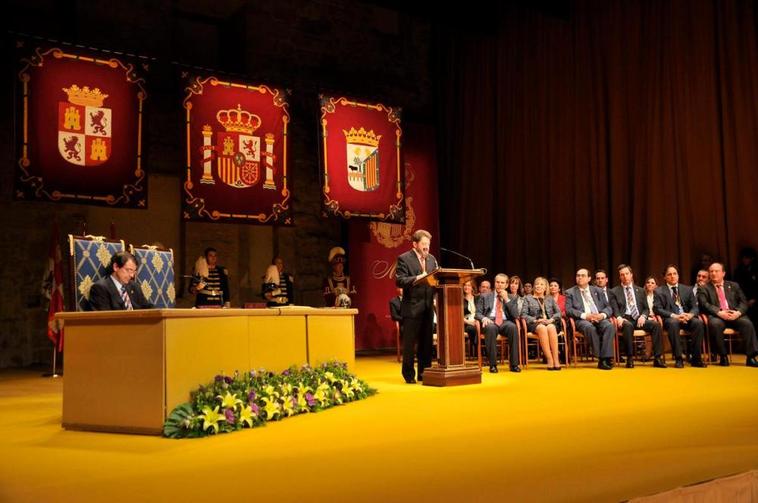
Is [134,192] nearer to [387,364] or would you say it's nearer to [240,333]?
[387,364]

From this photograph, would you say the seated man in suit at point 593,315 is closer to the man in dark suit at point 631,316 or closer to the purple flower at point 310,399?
the man in dark suit at point 631,316

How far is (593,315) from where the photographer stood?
7.37 metres

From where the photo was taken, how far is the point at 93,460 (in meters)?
2.99

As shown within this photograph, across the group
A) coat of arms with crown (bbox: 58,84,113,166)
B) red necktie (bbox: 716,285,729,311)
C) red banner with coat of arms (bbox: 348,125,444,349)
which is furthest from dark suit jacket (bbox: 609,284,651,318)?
coat of arms with crown (bbox: 58,84,113,166)

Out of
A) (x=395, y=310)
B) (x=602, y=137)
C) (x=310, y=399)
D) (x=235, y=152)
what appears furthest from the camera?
(x=602, y=137)

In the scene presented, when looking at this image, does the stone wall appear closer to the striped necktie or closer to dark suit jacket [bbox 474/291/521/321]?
dark suit jacket [bbox 474/291/521/321]

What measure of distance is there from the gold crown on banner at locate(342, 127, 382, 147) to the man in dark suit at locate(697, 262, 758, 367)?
16.0 ft

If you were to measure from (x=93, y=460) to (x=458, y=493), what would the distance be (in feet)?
5.56

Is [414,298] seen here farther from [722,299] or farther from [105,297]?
[722,299]

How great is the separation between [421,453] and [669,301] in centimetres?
530

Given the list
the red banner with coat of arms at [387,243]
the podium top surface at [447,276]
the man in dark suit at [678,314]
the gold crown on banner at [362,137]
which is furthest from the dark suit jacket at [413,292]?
the red banner with coat of arms at [387,243]

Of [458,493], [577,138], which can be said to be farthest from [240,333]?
[577,138]

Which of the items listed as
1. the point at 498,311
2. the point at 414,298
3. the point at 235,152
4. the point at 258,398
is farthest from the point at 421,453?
the point at 235,152

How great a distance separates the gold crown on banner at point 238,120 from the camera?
8589 millimetres
